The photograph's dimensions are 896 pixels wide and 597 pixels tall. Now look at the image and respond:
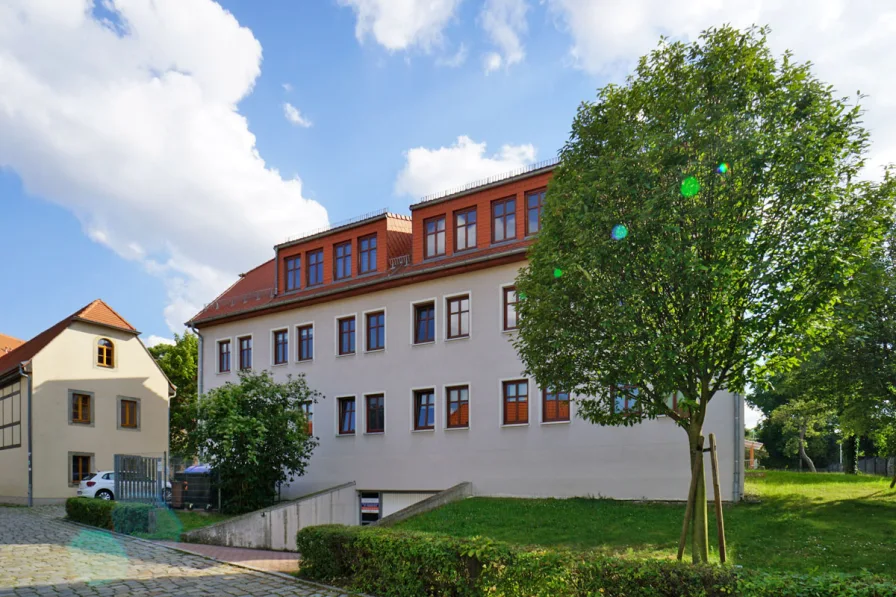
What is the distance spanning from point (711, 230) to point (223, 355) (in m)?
27.0

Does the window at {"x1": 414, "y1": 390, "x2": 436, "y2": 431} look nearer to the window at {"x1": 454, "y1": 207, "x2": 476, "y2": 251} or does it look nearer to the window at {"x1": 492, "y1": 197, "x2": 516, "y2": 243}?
the window at {"x1": 454, "y1": 207, "x2": 476, "y2": 251}

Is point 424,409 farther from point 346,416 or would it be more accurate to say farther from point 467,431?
point 346,416

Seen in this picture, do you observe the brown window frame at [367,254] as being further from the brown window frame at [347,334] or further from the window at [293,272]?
the window at [293,272]

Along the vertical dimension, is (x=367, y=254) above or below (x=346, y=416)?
above

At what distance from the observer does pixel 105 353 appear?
40062 mm

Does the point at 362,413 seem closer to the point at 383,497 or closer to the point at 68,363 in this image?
the point at 383,497

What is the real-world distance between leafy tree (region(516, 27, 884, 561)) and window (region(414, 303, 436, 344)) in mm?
14104

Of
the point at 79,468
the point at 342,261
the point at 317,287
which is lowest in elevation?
the point at 79,468

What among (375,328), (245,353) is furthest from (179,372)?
(375,328)

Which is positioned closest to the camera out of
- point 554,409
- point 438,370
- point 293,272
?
point 554,409

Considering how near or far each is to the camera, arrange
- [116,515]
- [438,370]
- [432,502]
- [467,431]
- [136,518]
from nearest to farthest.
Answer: [136,518] < [116,515] < [432,502] < [467,431] < [438,370]

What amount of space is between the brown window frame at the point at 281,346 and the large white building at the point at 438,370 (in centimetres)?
6

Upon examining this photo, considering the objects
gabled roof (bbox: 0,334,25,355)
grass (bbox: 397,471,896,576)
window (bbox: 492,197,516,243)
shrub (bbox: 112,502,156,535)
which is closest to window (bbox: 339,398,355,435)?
grass (bbox: 397,471,896,576)

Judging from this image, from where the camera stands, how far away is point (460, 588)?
34.7ft
